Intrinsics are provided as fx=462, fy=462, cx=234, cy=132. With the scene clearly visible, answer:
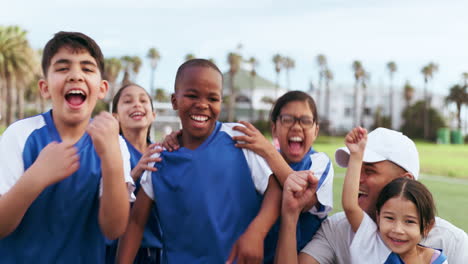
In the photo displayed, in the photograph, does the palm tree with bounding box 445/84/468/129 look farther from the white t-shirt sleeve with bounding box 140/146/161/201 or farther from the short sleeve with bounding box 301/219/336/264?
the white t-shirt sleeve with bounding box 140/146/161/201

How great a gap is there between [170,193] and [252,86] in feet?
228

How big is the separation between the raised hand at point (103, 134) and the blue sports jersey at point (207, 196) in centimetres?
44

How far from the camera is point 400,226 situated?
2.39 meters

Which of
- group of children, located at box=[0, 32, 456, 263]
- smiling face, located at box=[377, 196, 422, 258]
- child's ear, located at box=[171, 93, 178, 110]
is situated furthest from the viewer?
child's ear, located at box=[171, 93, 178, 110]

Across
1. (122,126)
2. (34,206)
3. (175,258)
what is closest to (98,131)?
(34,206)

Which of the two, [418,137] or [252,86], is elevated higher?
[252,86]

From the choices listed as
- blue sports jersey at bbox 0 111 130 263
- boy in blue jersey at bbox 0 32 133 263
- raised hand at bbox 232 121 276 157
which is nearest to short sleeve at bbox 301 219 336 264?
raised hand at bbox 232 121 276 157

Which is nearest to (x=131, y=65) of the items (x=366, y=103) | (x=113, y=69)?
(x=113, y=69)

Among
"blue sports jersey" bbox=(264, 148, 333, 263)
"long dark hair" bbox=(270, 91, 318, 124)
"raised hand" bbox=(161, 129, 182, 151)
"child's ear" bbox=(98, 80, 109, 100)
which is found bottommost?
"blue sports jersey" bbox=(264, 148, 333, 263)

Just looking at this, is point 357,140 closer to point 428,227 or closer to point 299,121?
point 299,121

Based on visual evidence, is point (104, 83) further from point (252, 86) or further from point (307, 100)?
point (252, 86)

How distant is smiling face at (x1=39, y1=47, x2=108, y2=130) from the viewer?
2.21 m

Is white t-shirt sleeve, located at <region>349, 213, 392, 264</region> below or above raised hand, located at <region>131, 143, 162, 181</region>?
below

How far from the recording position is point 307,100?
2.95 metres
